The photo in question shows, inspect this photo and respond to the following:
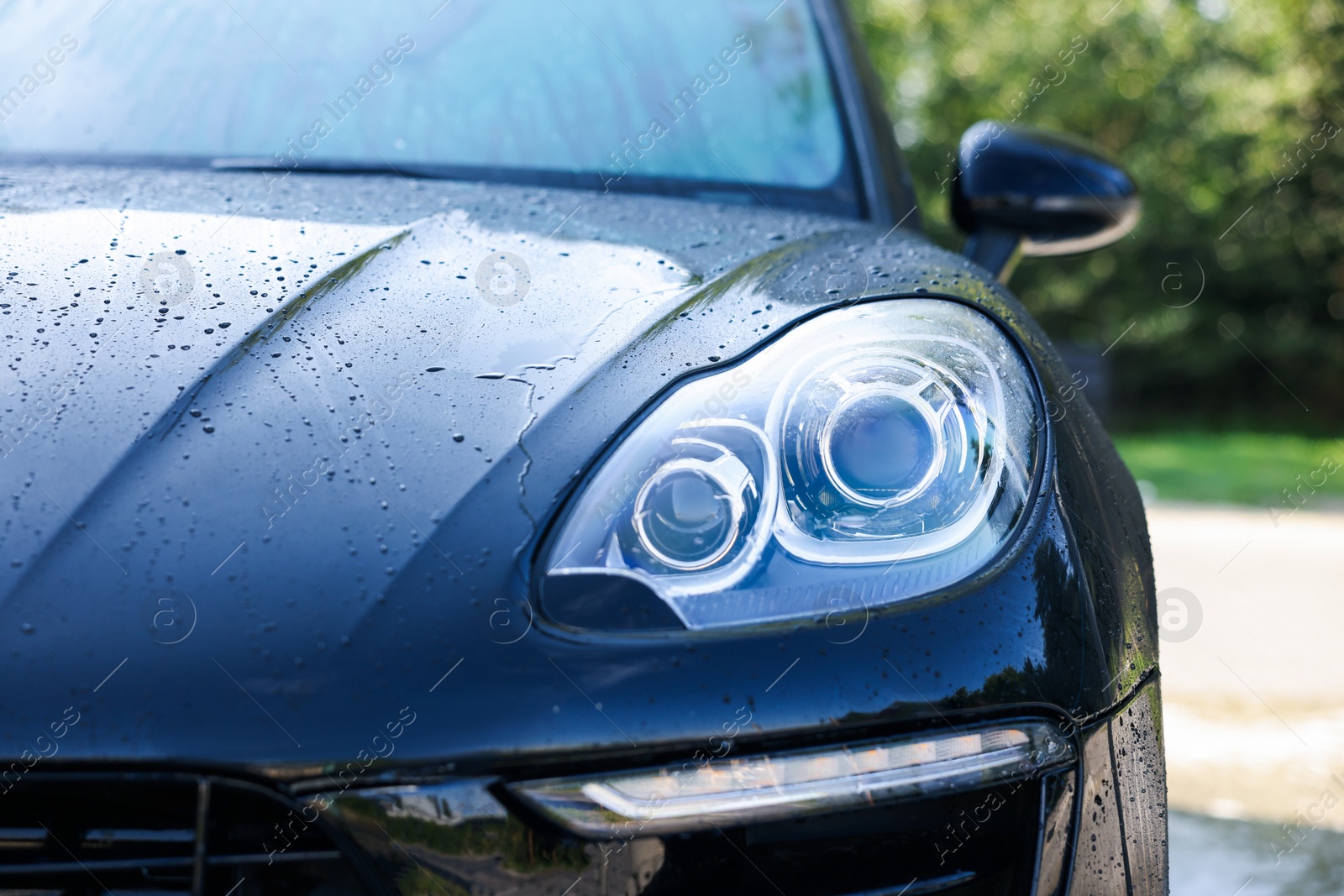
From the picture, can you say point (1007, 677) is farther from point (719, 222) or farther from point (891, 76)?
point (891, 76)

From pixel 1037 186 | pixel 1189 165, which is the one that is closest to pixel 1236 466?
pixel 1037 186

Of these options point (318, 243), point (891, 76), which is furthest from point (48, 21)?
point (891, 76)

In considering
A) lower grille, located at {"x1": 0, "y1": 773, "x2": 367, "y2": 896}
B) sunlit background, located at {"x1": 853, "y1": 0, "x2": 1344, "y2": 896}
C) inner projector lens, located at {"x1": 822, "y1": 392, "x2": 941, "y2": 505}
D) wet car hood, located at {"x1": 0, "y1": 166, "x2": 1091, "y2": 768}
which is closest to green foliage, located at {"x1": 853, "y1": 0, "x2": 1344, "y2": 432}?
sunlit background, located at {"x1": 853, "y1": 0, "x2": 1344, "y2": 896}

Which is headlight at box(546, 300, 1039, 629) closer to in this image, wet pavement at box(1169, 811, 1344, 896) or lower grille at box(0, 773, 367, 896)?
lower grille at box(0, 773, 367, 896)

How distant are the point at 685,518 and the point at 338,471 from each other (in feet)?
0.95

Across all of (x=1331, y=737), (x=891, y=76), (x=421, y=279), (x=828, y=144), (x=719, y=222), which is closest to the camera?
(x=421, y=279)

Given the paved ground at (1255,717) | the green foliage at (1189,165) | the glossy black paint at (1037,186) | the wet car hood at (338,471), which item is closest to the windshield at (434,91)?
the glossy black paint at (1037,186)

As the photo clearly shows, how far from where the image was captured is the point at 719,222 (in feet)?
4.92

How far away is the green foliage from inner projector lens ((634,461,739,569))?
1662 cm

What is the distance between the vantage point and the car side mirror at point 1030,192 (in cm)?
183

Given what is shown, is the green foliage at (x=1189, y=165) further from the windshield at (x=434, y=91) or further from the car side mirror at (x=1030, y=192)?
the windshield at (x=434, y=91)

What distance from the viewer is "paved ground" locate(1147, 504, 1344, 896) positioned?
7.78 feet

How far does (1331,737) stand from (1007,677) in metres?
2.74

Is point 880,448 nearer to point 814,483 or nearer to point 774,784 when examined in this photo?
point 814,483
